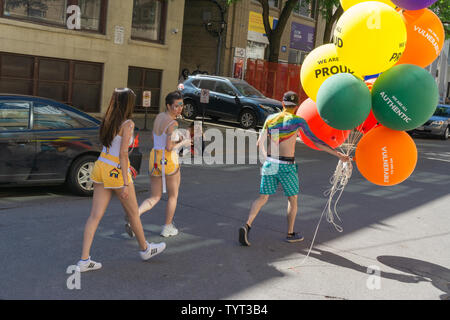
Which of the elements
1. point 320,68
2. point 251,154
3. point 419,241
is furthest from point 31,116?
point 251,154

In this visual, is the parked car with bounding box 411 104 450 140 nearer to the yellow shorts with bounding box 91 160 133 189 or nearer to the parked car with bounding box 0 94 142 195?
the parked car with bounding box 0 94 142 195

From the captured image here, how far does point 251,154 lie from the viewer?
49.7 ft

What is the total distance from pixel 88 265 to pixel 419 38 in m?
4.00

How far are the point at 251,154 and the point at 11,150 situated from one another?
833cm

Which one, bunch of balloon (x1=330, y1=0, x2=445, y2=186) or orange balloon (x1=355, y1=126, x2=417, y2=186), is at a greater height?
bunch of balloon (x1=330, y1=0, x2=445, y2=186)

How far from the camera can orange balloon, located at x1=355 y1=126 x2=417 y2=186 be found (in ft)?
17.9

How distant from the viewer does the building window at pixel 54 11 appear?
1709 cm

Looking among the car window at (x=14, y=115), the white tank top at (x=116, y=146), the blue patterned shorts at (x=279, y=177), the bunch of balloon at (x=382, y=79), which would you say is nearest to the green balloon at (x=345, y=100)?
the bunch of balloon at (x=382, y=79)

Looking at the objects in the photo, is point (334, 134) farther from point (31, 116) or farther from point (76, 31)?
point (76, 31)

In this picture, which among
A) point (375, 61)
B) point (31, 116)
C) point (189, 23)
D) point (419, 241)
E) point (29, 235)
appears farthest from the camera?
point (189, 23)

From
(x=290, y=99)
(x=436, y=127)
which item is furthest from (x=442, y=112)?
(x=290, y=99)

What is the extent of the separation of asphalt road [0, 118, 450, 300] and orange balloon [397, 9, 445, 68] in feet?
7.61

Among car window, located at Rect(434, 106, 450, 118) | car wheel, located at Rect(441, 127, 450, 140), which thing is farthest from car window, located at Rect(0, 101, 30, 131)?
car window, located at Rect(434, 106, 450, 118)

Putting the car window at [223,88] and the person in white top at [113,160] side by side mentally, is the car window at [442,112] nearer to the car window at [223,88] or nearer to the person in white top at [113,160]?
the car window at [223,88]
